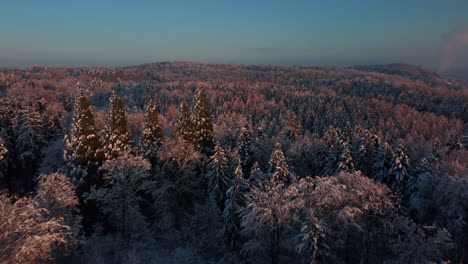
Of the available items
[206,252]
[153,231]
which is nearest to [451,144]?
[206,252]

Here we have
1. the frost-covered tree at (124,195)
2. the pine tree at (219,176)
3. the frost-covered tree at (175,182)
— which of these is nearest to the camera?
the frost-covered tree at (124,195)

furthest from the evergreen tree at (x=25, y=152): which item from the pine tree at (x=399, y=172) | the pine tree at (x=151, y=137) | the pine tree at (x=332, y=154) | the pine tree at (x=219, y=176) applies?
the pine tree at (x=399, y=172)

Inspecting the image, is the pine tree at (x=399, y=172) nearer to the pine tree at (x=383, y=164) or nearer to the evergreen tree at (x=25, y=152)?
the pine tree at (x=383, y=164)

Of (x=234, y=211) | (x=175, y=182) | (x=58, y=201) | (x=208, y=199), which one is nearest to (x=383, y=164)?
(x=234, y=211)

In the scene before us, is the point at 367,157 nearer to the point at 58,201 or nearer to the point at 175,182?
the point at 175,182

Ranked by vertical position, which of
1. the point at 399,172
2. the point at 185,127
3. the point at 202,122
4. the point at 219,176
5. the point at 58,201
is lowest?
the point at 399,172

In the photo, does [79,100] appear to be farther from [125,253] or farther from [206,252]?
[206,252]
